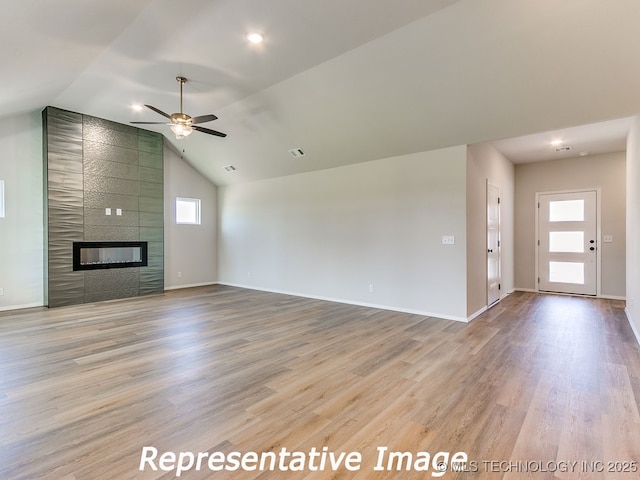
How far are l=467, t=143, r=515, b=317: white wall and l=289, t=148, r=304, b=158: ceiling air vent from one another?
9.52 feet

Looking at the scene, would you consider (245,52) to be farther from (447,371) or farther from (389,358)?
(447,371)

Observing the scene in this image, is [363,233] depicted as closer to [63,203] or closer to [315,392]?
[315,392]

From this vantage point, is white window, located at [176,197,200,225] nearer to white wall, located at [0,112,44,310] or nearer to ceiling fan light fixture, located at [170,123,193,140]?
white wall, located at [0,112,44,310]

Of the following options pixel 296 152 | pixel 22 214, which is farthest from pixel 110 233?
pixel 296 152

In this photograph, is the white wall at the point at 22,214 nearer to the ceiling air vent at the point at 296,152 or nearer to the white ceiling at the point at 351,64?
the white ceiling at the point at 351,64

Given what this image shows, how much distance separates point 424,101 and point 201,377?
404cm

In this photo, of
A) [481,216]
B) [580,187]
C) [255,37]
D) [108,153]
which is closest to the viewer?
[255,37]

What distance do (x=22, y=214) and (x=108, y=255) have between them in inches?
57.4

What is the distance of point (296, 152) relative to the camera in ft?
20.2

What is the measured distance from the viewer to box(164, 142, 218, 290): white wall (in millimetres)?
7637

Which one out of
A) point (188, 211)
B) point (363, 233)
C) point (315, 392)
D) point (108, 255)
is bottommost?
point (315, 392)

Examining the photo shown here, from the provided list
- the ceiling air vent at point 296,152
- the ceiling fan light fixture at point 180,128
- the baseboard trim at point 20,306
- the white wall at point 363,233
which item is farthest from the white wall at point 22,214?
the ceiling air vent at point 296,152

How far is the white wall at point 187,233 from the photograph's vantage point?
7637mm

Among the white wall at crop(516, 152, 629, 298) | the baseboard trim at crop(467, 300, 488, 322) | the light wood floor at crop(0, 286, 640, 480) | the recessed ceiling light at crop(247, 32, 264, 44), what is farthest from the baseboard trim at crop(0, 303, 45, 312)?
the white wall at crop(516, 152, 629, 298)
